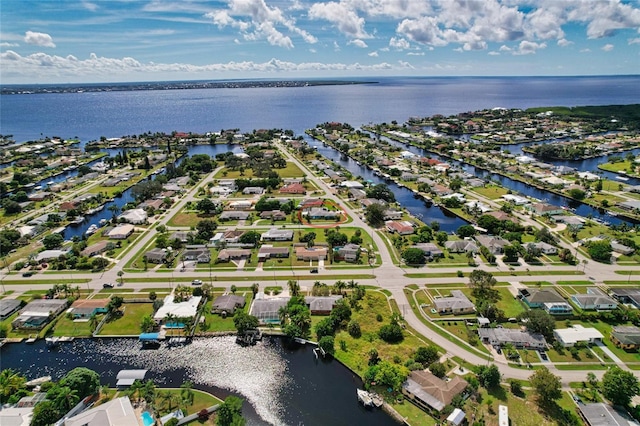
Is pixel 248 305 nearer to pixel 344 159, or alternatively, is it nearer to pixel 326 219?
pixel 326 219

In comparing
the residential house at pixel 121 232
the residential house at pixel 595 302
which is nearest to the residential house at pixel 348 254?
the residential house at pixel 595 302

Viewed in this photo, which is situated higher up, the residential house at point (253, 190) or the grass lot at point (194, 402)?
the residential house at point (253, 190)

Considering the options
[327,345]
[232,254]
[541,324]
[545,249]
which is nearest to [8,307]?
[232,254]

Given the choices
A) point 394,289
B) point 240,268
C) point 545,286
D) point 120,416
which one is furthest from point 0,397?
point 545,286

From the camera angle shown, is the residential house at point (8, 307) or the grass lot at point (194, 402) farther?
the residential house at point (8, 307)

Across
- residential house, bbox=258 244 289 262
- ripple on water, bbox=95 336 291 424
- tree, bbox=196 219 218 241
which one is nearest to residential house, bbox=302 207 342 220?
residential house, bbox=258 244 289 262

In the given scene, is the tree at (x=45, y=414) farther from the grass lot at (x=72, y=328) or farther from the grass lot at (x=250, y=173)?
the grass lot at (x=250, y=173)

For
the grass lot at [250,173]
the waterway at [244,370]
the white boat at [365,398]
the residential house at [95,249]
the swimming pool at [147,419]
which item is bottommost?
the waterway at [244,370]
